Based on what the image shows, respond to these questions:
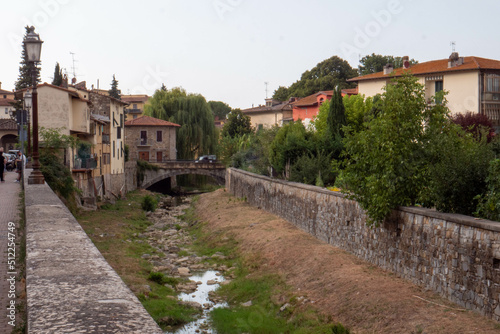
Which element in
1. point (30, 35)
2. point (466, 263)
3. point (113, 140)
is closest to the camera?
point (466, 263)

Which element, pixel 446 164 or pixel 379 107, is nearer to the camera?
pixel 446 164

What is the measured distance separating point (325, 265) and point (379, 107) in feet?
15.5

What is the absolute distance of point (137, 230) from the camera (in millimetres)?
32625

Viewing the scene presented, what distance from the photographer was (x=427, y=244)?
11.8m

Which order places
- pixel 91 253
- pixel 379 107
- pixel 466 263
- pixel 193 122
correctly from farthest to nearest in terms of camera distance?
pixel 193 122, pixel 379 107, pixel 466 263, pixel 91 253

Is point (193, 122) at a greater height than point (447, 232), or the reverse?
point (193, 122)

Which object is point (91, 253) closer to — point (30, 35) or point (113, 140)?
point (30, 35)

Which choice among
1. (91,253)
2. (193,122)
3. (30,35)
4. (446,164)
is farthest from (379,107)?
(193,122)

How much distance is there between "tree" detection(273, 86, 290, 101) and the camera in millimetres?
91000

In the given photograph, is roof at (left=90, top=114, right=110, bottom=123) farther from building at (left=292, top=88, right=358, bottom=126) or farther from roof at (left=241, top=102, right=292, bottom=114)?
roof at (left=241, top=102, right=292, bottom=114)

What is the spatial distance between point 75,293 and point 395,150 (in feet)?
33.6

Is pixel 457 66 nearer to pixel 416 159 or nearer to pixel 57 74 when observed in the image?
pixel 416 159

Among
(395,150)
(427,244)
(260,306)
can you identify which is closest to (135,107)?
(260,306)

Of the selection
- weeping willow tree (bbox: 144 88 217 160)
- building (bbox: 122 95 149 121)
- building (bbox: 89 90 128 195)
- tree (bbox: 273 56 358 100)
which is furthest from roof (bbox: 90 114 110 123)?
building (bbox: 122 95 149 121)
